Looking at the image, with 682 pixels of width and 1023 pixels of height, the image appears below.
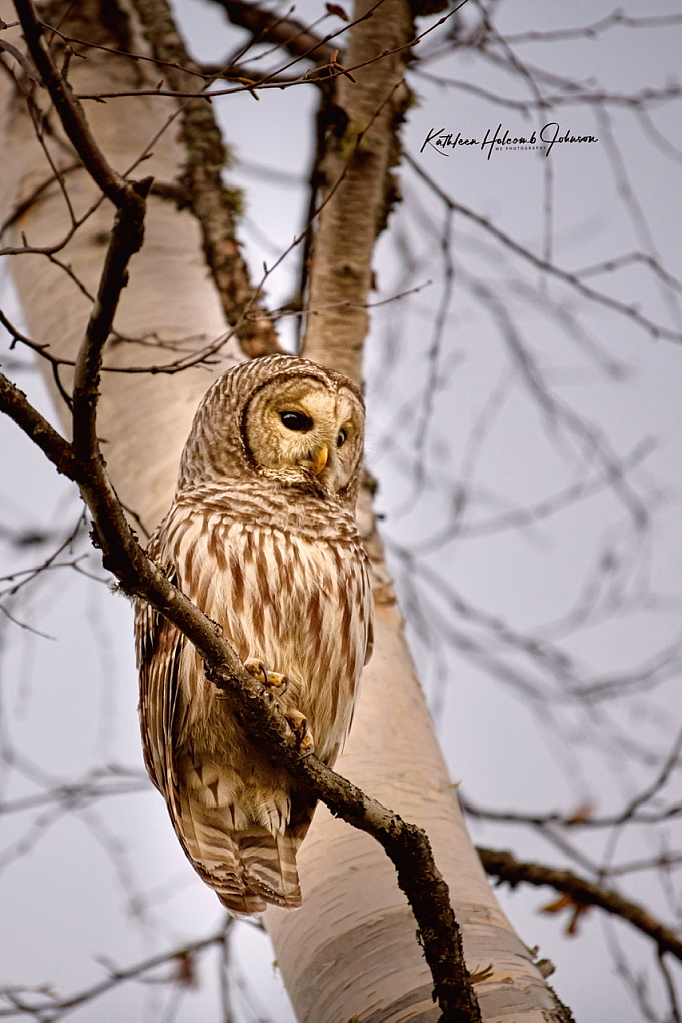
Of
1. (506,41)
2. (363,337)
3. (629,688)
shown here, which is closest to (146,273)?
(363,337)

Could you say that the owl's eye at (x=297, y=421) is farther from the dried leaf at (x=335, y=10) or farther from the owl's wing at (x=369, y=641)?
the dried leaf at (x=335, y=10)

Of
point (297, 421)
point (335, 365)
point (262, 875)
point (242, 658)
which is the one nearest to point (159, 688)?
point (242, 658)

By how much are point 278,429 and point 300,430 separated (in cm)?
6

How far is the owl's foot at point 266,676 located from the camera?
2131 mm

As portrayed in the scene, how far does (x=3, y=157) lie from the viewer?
3.56 m

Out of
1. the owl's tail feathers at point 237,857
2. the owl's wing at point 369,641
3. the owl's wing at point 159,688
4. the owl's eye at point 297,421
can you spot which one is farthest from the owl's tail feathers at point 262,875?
the owl's eye at point 297,421

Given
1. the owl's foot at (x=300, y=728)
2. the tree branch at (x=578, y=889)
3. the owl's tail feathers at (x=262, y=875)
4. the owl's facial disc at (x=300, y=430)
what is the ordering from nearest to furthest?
the owl's foot at (x=300, y=728), the owl's tail feathers at (x=262, y=875), the owl's facial disc at (x=300, y=430), the tree branch at (x=578, y=889)

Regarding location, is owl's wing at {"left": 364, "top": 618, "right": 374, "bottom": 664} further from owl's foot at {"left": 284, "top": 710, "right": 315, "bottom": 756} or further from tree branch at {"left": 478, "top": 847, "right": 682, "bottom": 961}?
tree branch at {"left": 478, "top": 847, "right": 682, "bottom": 961}

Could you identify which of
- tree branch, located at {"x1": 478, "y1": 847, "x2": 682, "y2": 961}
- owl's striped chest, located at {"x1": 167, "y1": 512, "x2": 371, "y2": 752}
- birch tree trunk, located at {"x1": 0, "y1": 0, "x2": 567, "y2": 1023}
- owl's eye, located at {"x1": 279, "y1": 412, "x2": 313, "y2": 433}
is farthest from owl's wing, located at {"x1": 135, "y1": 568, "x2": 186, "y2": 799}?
tree branch, located at {"x1": 478, "y1": 847, "x2": 682, "y2": 961}

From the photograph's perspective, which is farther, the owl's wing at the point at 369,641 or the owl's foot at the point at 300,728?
the owl's wing at the point at 369,641

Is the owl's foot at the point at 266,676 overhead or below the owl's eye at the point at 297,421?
below

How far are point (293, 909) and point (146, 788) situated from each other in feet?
5.46

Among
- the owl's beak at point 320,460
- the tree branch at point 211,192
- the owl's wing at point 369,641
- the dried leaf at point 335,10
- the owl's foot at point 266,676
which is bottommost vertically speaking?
the owl's foot at point 266,676

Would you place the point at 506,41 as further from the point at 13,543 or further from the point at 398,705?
the point at 13,543
